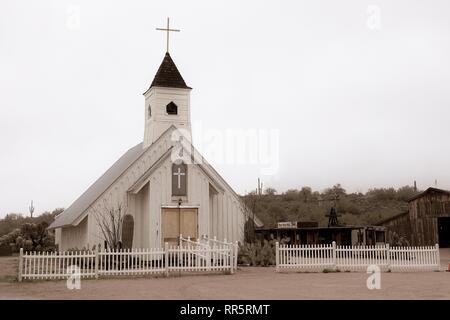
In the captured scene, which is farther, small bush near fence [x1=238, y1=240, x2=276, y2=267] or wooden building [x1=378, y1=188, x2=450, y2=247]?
wooden building [x1=378, y1=188, x2=450, y2=247]

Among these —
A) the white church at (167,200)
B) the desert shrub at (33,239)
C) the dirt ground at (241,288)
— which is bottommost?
the dirt ground at (241,288)

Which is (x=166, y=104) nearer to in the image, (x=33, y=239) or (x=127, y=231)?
(x=127, y=231)

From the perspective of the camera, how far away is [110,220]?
89.0 ft

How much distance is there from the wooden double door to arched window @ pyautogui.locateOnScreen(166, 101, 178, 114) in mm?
6019

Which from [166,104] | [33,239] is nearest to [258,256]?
[166,104]

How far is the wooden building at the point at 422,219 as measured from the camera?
35938 mm

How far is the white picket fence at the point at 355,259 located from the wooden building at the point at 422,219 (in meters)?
10.7

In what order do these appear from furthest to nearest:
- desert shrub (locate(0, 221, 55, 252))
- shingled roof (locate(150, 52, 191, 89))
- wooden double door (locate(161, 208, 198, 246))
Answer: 1. desert shrub (locate(0, 221, 55, 252))
2. shingled roof (locate(150, 52, 191, 89))
3. wooden double door (locate(161, 208, 198, 246))

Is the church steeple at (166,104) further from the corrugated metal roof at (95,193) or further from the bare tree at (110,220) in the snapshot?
the bare tree at (110,220)

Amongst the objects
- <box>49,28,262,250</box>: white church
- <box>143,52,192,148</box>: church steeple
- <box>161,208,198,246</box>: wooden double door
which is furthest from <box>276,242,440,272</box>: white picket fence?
<box>143,52,192,148</box>: church steeple

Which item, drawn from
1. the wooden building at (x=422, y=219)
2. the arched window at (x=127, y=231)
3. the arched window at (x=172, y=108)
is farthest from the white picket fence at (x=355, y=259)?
the wooden building at (x=422, y=219)

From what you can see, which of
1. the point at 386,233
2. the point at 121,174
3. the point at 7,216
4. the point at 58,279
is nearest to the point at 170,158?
the point at 121,174

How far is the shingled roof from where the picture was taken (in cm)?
3062

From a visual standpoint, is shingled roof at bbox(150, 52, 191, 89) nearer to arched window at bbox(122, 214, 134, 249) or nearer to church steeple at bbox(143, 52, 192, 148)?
church steeple at bbox(143, 52, 192, 148)
